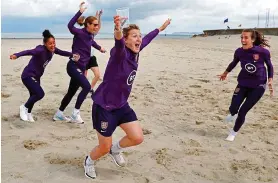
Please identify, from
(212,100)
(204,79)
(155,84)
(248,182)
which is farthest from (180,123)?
(204,79)

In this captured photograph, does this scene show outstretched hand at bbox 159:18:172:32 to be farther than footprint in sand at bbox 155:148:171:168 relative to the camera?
Yes

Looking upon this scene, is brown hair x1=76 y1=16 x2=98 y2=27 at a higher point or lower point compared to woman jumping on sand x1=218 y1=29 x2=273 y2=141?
higher

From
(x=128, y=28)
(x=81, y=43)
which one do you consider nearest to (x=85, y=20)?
(x=81, y=43)

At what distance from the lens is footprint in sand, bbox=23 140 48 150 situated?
488 centimetres

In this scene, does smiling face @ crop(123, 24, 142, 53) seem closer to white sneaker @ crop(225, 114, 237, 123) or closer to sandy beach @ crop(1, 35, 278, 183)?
sandy beach @ crop(1, 35, 278, 183)

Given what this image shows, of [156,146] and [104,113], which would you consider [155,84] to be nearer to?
[156,146]

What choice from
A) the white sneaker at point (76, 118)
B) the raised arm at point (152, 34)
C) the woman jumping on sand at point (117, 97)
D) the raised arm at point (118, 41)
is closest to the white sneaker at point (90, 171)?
the woman jumping on sand at point (117, 97)

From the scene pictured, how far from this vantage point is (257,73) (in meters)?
5.61

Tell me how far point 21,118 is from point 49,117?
1.77 feet

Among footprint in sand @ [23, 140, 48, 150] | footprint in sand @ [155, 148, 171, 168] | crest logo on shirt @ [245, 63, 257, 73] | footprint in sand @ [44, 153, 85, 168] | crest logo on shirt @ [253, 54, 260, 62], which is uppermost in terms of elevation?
crest logo on shirt @ [253, 54, 260, 62]

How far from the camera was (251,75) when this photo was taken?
18.5 feet

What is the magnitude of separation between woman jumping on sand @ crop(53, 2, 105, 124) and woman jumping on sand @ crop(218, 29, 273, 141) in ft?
8.44

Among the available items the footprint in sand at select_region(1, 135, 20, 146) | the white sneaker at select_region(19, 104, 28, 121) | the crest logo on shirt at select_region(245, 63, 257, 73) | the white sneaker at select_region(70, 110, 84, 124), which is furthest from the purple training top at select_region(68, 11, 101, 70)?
the crest logo on shirt at select_region(245, 63, 257, 73)

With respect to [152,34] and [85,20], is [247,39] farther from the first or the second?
[85,20]
